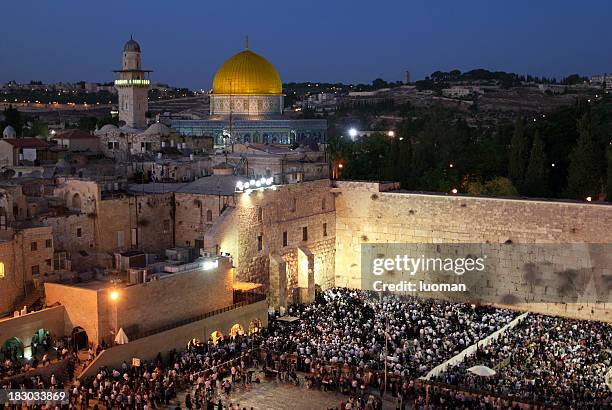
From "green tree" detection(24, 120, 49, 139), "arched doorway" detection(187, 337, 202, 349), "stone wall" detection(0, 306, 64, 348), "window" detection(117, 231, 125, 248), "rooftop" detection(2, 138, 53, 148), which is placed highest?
"rooftop" detection(2, 138, 53, 148)

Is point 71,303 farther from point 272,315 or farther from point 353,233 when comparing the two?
point 353,233

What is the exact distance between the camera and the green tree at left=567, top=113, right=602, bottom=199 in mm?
32875

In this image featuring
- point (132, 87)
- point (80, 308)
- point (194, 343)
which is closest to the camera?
point (80, 308)

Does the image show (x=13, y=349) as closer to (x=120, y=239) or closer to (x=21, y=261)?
(x=21, y=261)

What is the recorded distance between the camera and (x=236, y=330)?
2459 cm

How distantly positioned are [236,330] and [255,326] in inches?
30.3

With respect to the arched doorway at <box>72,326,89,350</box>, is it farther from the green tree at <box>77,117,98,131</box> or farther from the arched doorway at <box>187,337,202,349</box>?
the green tree at <box>77,117,98,131</box>

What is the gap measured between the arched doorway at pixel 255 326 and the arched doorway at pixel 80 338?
5234 mm

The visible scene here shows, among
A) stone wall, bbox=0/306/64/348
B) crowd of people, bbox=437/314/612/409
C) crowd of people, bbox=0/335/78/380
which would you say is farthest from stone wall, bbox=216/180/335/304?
crowd of people, bbox=437/314/612/409

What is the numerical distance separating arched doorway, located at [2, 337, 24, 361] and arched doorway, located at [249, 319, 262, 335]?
22.8ft

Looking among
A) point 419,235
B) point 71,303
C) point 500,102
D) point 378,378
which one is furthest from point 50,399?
point 500,102

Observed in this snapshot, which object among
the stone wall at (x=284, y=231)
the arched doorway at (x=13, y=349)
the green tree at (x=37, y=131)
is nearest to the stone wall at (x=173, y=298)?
the stone wall at (x=284, y=231)

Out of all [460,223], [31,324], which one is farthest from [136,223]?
[460,223]

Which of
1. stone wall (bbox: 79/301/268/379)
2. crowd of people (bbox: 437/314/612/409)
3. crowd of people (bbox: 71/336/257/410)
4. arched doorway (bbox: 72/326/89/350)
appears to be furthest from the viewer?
arched doorway (bbox: 72/326/89/350)
